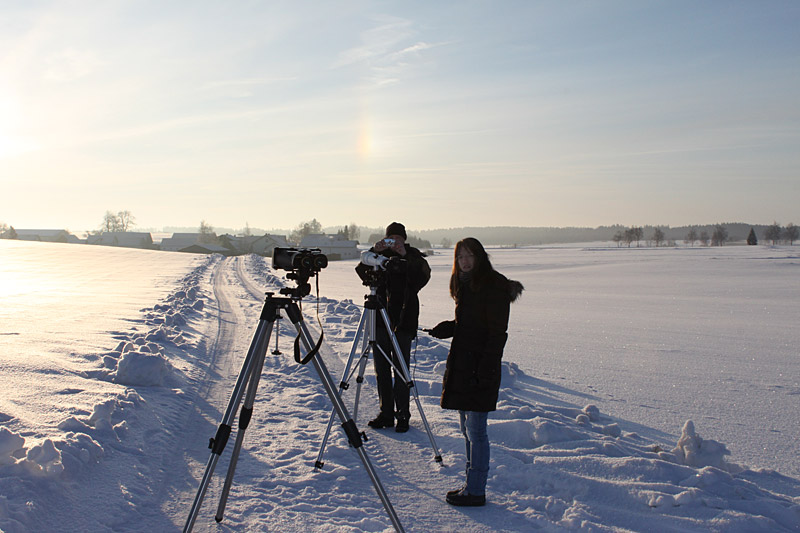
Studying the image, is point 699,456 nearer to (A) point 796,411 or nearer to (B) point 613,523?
(B) point 613,523

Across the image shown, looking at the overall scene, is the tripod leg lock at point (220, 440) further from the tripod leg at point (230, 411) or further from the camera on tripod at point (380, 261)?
the camera on tripod at point (380, 261)

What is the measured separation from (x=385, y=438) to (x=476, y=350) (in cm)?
213

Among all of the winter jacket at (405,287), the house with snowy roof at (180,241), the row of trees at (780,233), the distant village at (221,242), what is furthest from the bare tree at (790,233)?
the winter jacket at (405,287)

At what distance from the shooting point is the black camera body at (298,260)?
3707mm

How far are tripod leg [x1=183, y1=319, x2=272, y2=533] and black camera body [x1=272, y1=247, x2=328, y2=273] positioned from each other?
45 cm

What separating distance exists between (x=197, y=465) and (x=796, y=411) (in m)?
7.77

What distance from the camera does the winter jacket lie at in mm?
5523

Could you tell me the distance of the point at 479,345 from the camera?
13.2 feet

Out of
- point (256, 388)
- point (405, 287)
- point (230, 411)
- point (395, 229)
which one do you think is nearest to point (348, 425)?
point (256, 388)

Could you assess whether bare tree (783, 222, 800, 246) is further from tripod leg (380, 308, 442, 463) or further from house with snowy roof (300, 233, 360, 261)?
tripod leg (380, 308, 442, 463)

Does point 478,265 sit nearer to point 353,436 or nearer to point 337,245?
point 353,436

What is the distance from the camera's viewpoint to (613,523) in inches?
153

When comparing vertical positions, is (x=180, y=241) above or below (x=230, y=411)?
above

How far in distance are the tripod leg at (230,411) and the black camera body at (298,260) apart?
45 cm
